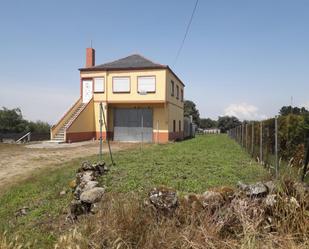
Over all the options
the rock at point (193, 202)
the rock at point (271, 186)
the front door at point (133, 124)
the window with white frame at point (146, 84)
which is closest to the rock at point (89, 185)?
the rock at point (193, 202)

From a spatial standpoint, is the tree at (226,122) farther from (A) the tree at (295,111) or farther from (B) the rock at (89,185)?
(B) the rock at (89,185)

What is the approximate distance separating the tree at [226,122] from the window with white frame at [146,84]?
2103 inches

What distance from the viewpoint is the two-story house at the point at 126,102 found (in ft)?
91.6

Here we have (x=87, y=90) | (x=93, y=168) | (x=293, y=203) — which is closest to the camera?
(x=293, y=203)

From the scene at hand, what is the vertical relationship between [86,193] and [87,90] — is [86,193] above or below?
below

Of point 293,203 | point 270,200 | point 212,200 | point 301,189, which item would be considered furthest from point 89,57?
point 293,203

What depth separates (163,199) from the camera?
4676 millimetres

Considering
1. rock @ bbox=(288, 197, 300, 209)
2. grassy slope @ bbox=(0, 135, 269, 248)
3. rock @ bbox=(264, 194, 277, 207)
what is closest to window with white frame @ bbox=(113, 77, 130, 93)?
grassy slope @ bbox=(0, 135, 269, 248)

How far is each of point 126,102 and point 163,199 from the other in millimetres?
24215

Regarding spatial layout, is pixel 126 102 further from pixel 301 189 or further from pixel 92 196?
pixel 301 189

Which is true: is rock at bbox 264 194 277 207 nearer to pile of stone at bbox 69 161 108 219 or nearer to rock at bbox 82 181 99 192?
pile of stone at bbox 69 161 108 219

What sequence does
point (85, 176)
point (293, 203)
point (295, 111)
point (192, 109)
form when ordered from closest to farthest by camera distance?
point (293, 203) < point (85, 176) < point (295, 111) < point (192, 109)

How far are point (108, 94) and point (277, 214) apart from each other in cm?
2535

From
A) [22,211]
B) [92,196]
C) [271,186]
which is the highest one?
[271,186]
